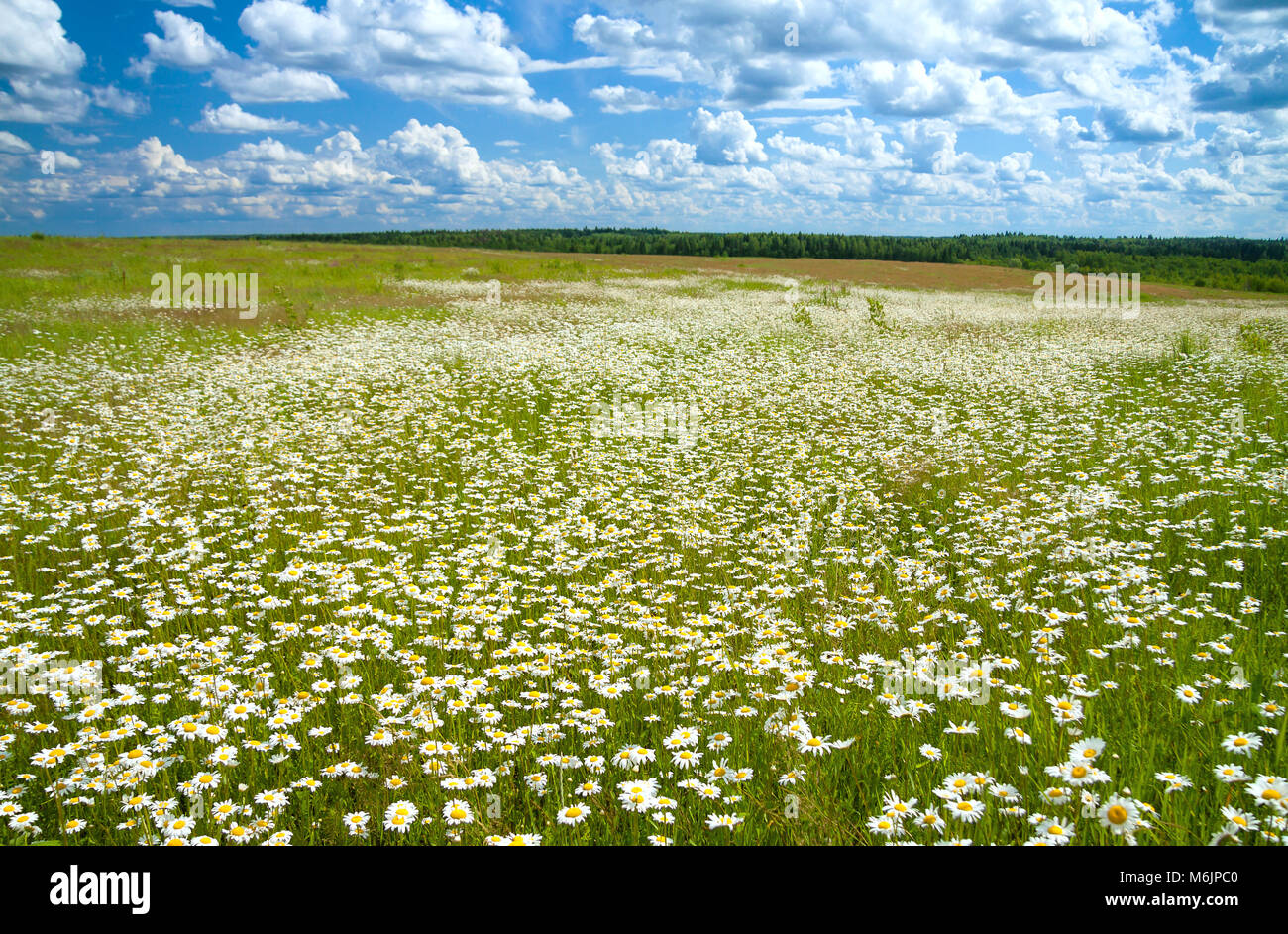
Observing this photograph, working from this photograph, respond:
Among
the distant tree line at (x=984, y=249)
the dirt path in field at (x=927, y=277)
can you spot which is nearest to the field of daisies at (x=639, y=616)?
the dirt path in field at (x=927, y=277)

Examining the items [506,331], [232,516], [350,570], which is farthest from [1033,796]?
[506,331]

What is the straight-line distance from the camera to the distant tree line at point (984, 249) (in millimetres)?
66938

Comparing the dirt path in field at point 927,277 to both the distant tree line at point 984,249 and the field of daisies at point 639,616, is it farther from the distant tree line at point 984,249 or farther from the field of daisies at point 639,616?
the field of daisies at point 639,616

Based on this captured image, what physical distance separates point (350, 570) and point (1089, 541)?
22.5ft

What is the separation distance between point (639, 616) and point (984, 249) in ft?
363

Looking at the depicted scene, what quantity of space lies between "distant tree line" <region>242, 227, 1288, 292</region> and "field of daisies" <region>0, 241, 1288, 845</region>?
223 feet

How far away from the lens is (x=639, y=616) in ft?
18.2

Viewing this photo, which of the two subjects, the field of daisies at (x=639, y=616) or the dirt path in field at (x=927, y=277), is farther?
the dirt path in field at (x=927, y=277)

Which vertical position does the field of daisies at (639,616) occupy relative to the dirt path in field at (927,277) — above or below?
below

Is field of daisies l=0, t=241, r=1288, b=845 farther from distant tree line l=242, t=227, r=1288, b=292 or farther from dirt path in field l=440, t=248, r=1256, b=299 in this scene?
distant tree line l=242, t=227, r=1288, b=292

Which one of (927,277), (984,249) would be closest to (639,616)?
(927,277)

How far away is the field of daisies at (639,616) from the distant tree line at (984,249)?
6801cm

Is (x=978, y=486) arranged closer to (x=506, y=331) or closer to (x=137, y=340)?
(x=506, y=331)

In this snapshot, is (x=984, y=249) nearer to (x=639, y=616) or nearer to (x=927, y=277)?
(x=927, y=277)
